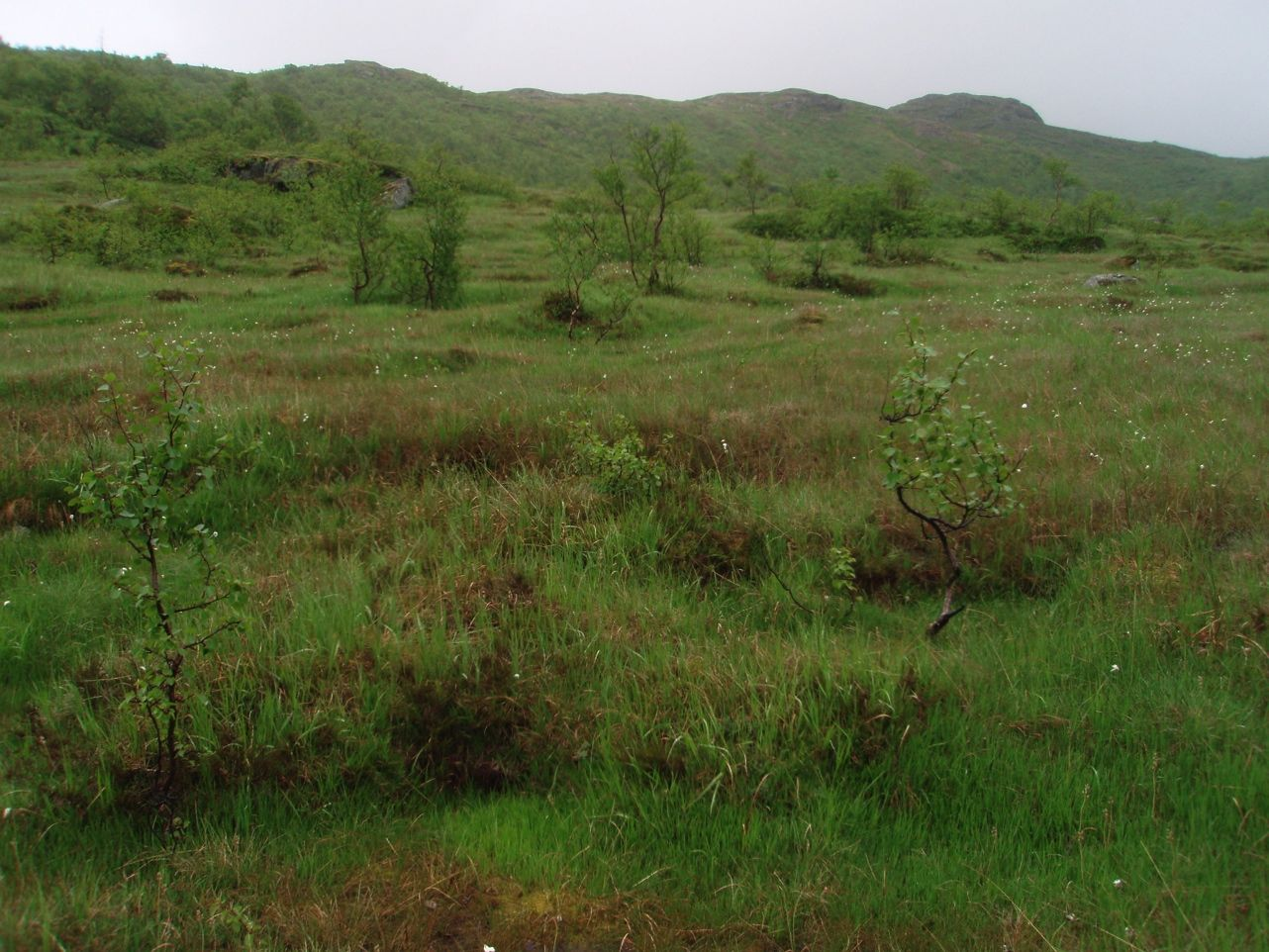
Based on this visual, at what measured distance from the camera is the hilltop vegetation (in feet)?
7.47

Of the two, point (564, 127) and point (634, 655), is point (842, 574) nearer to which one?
point (634, 655)

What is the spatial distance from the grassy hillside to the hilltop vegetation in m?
61.9

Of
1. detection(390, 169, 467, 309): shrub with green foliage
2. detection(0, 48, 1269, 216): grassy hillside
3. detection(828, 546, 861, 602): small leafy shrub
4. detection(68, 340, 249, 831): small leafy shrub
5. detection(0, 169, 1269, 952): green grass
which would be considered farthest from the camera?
detection(0, 48, 1269, 216): grassy hillside

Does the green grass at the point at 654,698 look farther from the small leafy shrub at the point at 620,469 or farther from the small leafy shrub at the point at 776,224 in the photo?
the small leafy shrub at the point at 776,224

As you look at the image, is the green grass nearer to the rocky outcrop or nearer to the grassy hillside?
the rocky outcrop

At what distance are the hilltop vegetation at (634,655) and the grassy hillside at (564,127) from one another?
61.9 m

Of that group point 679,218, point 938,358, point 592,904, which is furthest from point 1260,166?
point 592,904

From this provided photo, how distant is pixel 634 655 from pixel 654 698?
0.34 metres

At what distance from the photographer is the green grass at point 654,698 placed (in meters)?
2.24

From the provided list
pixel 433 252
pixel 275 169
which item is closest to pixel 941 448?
pixel 433 252

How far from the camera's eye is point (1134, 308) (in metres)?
14.9

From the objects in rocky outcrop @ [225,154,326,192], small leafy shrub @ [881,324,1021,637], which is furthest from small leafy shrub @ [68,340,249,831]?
rocky outcrop @ [225,154,326,192]

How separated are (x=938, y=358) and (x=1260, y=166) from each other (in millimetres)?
198153

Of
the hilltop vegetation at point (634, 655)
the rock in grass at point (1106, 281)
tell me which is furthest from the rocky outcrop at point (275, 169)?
the rock in grass at point (1106, 281)
